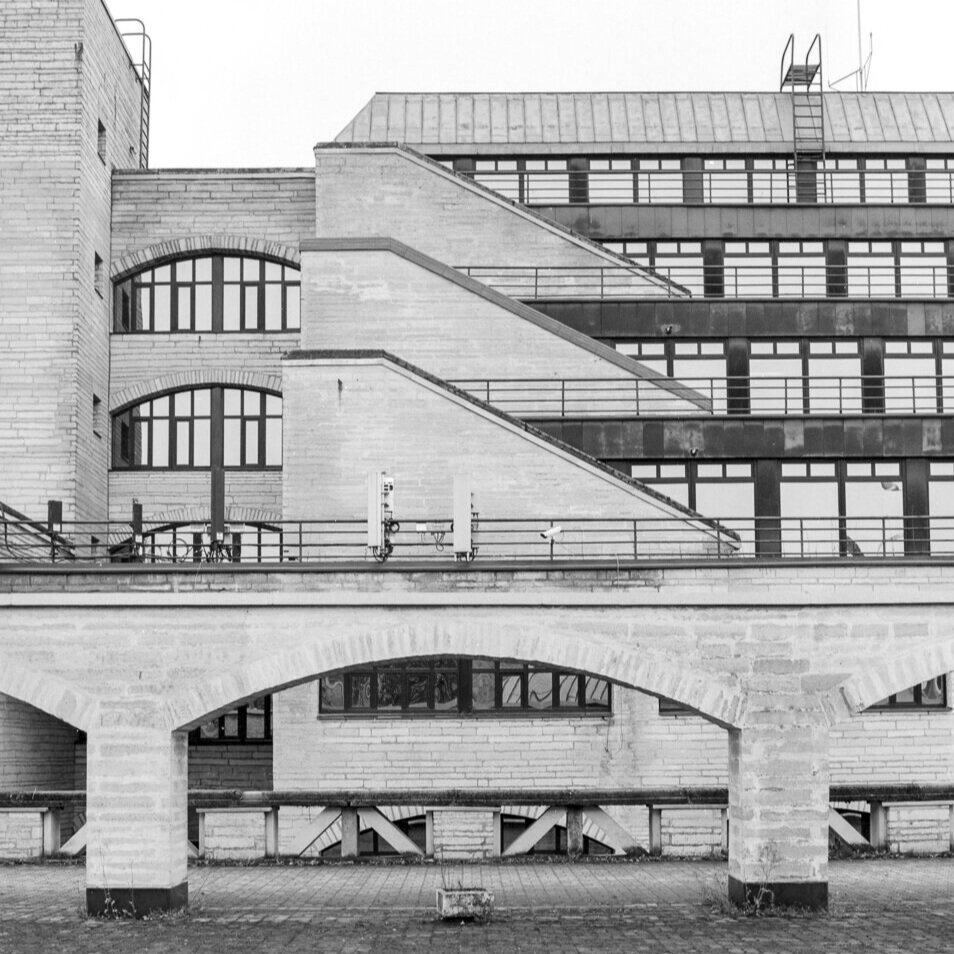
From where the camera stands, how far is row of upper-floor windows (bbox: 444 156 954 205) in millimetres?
41906

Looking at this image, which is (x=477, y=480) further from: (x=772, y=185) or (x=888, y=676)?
(x=772, y=185)

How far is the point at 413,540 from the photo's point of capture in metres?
28.8

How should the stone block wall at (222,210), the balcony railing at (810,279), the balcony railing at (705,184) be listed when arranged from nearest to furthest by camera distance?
the stone block wall at (222,210)
the balcony railing at (810,279)
the balcony railing at (705,184)

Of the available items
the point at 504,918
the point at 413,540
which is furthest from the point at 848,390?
the point at 504,918

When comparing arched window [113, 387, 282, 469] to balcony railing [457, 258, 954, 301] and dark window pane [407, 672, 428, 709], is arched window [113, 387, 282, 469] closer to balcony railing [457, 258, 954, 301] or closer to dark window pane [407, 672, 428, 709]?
dark window pane [407, 672, 428, 709]

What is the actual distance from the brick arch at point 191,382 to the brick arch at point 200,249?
2482 millimetres

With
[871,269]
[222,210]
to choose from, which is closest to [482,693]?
[222,210]

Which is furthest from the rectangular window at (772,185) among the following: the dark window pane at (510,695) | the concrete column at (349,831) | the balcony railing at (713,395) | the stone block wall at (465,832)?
the concrete column at (349,831)

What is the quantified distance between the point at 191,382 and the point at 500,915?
18.5 m

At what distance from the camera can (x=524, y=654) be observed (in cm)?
2103

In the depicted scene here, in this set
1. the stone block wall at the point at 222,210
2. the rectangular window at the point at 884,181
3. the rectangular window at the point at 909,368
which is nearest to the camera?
the stone block wall at the point at 222,210

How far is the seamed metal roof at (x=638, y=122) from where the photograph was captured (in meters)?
42.2

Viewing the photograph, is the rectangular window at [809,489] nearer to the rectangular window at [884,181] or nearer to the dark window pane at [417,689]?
the dark window pane at [417,689]

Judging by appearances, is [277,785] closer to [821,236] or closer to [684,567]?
[684,567]
